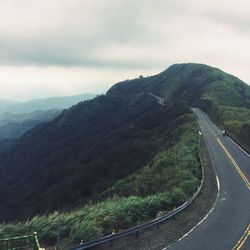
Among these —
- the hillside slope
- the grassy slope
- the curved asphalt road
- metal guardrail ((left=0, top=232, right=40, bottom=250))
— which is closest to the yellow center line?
the curved asphalt road

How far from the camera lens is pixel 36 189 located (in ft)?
370

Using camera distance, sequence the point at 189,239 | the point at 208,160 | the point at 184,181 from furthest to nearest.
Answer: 1. the point at 208,160
2. the point at 184,181
3. the point at 189,239

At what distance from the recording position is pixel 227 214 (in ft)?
87.6

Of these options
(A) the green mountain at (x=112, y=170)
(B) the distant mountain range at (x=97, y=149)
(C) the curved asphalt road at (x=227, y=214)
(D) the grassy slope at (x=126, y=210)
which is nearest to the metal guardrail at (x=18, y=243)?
(D) the grassy slope at (x=126, y=210)

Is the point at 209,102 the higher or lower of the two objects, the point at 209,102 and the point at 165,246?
the higher

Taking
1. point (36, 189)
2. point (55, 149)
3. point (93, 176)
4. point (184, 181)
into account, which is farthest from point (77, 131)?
point (184, 181)

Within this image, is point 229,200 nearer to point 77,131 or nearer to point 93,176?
point 93,176

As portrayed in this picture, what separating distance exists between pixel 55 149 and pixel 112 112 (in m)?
35.3

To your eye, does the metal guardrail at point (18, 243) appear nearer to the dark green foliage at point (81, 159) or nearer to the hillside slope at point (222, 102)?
the dark green foliage at point (81, 159)

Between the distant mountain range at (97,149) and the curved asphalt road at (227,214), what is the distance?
1628cm

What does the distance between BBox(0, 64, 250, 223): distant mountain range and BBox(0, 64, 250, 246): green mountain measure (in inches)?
11.0

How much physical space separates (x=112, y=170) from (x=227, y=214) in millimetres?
50444

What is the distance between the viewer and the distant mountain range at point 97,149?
240 ft

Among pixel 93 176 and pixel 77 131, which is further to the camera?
pixel 77 131
